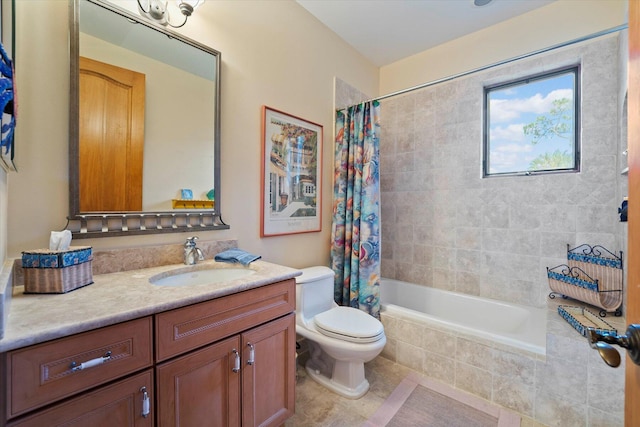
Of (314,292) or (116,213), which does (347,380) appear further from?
(116,213)

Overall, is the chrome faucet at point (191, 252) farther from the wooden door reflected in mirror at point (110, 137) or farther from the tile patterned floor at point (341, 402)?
the tile patterned floor at point (341, 402)

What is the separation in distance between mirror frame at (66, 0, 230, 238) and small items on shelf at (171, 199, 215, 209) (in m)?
0.02

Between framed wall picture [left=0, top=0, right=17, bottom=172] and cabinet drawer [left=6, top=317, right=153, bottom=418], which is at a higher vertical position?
framed wall picture [left=0, top=0, right=17, bottom=172]

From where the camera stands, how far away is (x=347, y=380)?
68.2 inches

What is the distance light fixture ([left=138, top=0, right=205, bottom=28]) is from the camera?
1.30 metres

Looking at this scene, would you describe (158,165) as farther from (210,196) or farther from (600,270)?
(600,270)

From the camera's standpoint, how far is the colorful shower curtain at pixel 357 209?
7.07 ft

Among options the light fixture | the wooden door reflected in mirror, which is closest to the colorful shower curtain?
the light fixture

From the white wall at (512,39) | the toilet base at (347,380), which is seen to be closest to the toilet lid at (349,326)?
the toilet base at (347,380)

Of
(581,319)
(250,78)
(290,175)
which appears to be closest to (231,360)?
(290,175)

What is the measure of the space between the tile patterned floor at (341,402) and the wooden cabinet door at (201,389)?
0.60 metres

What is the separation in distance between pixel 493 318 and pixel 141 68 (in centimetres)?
294

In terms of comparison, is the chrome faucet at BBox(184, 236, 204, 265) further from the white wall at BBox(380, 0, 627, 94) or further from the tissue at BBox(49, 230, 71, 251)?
the white wall at BBox(380, 0, 627, 94)

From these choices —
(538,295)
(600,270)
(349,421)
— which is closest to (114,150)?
(349,421)
